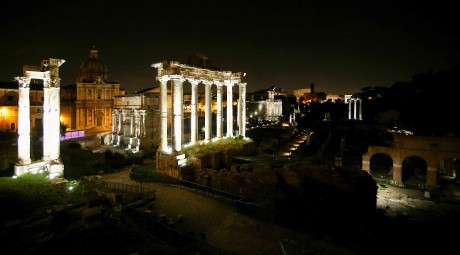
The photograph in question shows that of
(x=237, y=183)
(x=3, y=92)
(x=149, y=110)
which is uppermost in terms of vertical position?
(x=3, y=92)

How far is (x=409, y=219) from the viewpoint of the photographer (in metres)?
19.3

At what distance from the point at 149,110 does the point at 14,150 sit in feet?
57.6

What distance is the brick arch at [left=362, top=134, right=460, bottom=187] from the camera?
2617 centimetres

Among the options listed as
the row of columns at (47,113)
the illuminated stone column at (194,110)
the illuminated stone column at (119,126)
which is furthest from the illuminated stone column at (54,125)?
the illuminated stone column at (119,126)

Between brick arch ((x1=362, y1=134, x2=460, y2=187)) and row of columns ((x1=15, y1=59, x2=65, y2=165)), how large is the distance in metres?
29.4

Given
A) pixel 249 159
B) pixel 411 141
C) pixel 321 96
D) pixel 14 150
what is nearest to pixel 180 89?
pixel 249 159

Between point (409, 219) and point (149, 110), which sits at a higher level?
point (149, 110)

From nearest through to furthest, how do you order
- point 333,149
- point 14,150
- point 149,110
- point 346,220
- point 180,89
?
point 346,220
point 180,89
point 14,150
point 333,149
point 149,110

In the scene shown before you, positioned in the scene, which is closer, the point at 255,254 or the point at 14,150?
the point at 255,254

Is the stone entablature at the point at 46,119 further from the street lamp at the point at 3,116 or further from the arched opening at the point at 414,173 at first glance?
the arched opening at the point at 414,173

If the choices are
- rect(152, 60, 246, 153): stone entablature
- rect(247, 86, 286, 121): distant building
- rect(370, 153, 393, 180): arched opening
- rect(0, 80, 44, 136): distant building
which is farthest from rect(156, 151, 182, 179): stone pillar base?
rect(247, 86, 286, 121): distant building

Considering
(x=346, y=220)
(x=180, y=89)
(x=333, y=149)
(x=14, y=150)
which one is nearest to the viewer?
→ (x=346, y=220)

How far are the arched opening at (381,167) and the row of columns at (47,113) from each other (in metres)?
30.4

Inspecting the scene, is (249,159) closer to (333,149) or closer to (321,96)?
(333,149)
